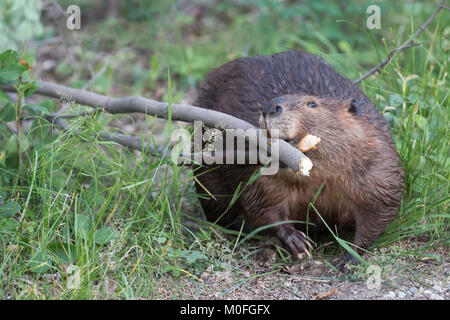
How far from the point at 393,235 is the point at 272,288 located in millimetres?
814

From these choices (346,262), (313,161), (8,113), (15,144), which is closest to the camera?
(313,161)

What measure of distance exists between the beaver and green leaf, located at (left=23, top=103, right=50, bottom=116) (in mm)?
990

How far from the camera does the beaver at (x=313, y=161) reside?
3217 millimetres

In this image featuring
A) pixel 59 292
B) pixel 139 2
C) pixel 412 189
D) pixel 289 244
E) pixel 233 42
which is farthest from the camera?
pixel 139 2

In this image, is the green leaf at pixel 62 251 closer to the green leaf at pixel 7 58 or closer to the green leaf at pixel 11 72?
the green leaf at pixel 11 72

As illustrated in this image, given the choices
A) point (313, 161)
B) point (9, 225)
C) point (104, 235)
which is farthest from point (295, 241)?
point (9, 225)

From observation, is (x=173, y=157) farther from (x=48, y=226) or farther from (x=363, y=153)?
(x=363, y=153)

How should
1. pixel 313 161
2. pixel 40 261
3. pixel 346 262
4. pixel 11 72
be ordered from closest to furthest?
1. pixel 40 261
2. pixel 313 161
3. pixel 346 262
4. pixel 11 72

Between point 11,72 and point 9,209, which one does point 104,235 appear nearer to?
point 9,209

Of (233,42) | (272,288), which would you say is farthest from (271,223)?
(233,42)

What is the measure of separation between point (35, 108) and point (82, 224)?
1.07 meters

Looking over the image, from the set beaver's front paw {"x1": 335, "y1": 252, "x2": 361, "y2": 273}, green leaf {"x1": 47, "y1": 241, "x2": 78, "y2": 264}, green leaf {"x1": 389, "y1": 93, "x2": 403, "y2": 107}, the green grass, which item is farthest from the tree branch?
green leaf {"x1": 389, "y1": 93, "x2": 403, "y2": 107}

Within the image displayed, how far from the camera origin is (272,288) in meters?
3.20

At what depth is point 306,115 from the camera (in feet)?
10.4
